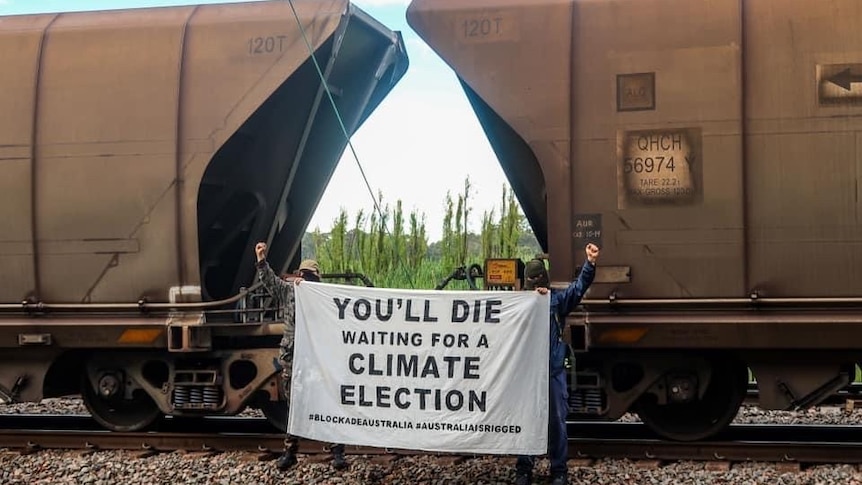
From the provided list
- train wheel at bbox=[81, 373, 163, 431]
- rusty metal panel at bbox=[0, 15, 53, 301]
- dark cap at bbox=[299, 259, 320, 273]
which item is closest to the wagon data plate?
dark cap at bbox=[299, 259, 320, 273]

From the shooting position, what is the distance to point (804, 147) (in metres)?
5.84

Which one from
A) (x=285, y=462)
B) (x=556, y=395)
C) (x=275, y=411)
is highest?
(x=556, y=395)

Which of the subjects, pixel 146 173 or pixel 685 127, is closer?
pixel 685 127

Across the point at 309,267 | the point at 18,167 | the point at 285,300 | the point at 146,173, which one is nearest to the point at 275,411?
the point at 285,300

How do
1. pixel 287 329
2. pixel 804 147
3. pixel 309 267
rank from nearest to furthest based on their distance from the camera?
pixel 804 147 → pixel 287 329 → pixel 309 267

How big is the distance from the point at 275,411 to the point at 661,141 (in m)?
4.14

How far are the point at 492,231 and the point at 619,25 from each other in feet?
21.3

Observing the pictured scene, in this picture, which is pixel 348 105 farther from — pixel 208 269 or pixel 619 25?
pixel 619 25

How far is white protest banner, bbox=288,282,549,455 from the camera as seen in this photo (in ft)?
18.2

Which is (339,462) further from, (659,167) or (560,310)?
(659,167)

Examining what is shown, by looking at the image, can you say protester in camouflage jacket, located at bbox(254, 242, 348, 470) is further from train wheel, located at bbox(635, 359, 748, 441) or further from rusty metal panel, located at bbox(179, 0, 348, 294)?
train wheel, located at bbox(635, 359, 748, 441)

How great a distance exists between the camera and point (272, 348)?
7.01 metres

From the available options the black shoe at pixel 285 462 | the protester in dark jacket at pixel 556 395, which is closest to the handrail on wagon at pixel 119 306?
the black shoe at pixel 285 462

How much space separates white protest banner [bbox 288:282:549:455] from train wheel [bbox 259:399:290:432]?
1280 millimetres
